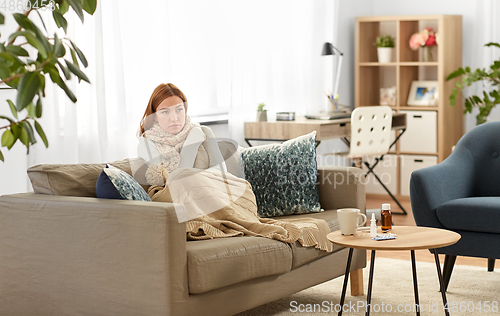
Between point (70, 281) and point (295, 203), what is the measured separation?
3.95 feet

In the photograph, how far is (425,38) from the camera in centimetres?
593

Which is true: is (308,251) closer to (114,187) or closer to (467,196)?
(114,187)

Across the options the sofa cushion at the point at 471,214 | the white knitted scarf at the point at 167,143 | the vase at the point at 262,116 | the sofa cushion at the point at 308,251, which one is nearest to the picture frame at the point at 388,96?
the vase at the point at 262,116

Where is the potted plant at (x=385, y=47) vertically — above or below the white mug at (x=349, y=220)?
above

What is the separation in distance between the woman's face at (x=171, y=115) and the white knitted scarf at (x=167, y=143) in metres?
0.02

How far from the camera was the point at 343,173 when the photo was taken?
130 inches

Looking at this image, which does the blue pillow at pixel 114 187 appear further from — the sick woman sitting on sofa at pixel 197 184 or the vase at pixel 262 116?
the vase at pixel 262 116

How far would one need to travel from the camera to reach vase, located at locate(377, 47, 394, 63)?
6.15 meters

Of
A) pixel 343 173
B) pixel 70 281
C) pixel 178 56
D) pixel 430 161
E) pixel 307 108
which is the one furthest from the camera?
pixel 430 161

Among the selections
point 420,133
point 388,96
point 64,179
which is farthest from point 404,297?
point 388,96

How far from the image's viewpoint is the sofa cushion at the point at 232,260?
94.6 inches

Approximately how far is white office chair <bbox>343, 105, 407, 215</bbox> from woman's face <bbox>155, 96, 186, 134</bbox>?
2073mm

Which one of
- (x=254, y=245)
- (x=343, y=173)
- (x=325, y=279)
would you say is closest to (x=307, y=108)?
(x=343, y=173)

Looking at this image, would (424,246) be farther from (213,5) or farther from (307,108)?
(307,108)
